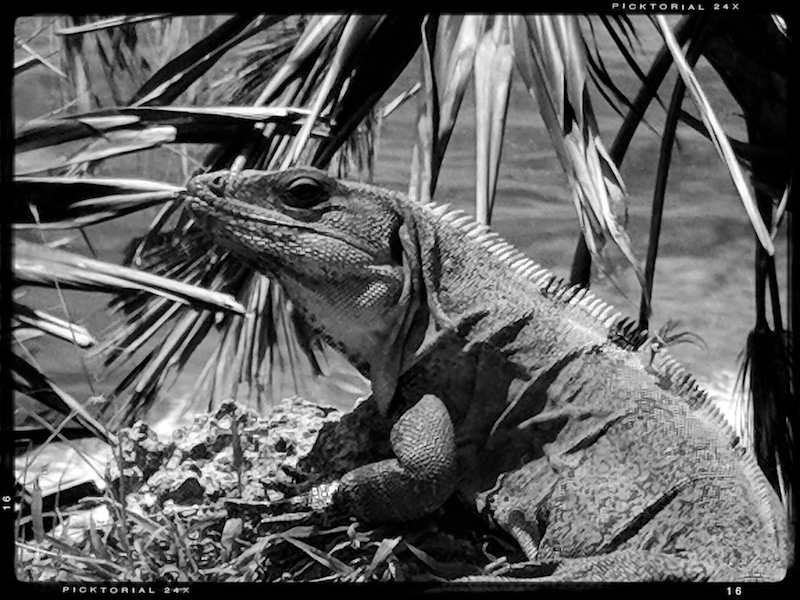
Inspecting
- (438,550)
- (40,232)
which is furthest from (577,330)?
(40,232)

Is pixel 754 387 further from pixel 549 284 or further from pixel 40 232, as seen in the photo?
pixel 40 232

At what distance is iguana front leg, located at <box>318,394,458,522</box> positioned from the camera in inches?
76.6

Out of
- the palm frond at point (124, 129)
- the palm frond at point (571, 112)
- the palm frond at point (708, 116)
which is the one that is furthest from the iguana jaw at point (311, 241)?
the palm frond at point (708, 116)

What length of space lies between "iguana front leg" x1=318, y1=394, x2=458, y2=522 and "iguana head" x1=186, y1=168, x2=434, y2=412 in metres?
0.12

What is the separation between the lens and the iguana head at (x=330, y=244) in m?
2.00

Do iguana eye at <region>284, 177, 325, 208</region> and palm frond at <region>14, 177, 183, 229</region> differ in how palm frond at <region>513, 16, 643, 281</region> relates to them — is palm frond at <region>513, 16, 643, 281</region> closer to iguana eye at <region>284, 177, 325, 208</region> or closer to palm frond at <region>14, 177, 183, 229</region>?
iguana eye at <region>284, 177, 325, 208</region>

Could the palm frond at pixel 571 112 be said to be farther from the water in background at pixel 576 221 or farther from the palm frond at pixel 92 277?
the palm frond at pixel 92 277

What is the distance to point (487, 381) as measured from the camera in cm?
204

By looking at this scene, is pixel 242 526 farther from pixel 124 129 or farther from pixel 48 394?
pixel 124 129

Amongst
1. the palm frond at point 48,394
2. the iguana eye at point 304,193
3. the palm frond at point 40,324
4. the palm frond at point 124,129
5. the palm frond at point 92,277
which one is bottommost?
the palm frond at point 48,394

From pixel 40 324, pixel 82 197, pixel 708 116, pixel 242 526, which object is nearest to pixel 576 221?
pixel 708 116

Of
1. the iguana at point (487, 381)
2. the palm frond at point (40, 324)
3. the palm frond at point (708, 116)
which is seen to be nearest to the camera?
the iguana at point (487, 381)

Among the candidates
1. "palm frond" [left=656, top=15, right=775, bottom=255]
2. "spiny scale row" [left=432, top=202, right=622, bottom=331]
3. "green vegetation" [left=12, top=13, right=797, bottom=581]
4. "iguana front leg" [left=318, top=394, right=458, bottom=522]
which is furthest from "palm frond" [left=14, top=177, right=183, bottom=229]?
A: "palm frond" [left=656, top=15, right=775, bottom=255]

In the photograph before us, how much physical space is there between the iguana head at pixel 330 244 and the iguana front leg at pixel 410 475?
12 centimetres
